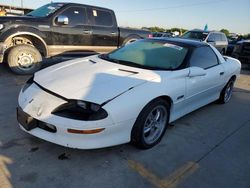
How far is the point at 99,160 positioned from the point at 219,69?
2.93 metres

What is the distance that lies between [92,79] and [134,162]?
113cm

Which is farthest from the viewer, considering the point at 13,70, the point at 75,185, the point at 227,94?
the point at 13,70

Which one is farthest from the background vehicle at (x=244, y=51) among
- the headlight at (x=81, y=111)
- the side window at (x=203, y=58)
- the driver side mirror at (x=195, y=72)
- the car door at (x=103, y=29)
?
the headlight at (x=81, y=111)

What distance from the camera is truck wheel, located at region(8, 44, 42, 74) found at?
20.2ft

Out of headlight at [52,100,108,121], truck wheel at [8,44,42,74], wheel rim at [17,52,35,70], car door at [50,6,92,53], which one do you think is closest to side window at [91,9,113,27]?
car door at [50,6,92,53]

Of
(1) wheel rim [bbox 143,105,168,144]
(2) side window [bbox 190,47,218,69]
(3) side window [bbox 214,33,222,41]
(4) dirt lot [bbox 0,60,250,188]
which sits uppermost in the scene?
(2) side window [bbox 190,47,218,69]

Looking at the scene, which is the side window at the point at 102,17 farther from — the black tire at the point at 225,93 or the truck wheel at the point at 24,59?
the black tire at the point at 225,93

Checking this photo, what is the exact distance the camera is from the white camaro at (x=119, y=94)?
2699mm

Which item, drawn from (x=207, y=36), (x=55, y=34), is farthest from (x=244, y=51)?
(x=55, y=34)

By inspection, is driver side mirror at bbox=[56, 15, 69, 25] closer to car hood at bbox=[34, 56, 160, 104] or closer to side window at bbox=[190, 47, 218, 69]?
car hood at bbox=[34, 56, 160, 104]

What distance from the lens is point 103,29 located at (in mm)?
7590

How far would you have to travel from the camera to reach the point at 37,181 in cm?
253

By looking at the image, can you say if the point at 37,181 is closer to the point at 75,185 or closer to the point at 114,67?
the point at 75,185

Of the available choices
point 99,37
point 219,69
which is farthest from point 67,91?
point 99,37
